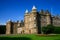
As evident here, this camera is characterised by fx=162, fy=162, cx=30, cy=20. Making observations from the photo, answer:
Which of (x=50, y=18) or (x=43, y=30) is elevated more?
(x=50, y=18)

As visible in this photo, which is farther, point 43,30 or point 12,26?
point 12,26

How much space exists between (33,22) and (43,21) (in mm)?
4253

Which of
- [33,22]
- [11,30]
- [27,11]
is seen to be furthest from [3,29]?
[33,22]

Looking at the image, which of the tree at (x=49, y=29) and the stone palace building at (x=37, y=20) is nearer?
the tree at (x=49, y=29)

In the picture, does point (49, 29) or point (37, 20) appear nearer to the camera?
point (49, 29)

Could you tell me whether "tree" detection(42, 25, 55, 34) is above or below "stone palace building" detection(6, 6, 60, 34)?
below

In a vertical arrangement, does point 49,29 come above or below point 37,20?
below

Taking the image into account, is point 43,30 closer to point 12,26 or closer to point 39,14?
point 39,14

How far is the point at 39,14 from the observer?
61562mm

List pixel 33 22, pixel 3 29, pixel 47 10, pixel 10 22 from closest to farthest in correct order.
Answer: pixel 33 22, pixel 47 10, pixel 10 22, pixel 3 29

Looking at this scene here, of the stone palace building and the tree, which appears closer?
the tree

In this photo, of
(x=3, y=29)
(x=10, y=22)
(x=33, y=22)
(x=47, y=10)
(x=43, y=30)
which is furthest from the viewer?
(x=3, y=29)

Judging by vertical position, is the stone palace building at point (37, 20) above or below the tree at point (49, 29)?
above

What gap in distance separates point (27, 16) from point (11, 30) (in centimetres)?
1638
